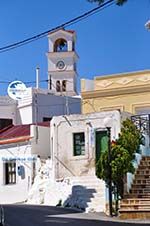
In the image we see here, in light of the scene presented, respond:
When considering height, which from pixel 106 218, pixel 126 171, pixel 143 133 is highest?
pixel 143 133

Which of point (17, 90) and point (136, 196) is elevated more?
point (17, 90)

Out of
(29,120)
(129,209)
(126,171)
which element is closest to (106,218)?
(129,209)

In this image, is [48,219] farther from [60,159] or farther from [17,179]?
[17,179]

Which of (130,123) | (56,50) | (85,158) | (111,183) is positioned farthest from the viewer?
(56,50)

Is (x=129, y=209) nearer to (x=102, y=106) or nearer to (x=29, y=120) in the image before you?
(x=102, y=106)

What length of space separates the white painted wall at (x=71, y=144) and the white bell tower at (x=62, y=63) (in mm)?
30116

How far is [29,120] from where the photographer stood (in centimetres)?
4803

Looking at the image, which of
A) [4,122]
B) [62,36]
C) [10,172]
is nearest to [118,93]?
[10,172]

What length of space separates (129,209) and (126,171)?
3.00 meters

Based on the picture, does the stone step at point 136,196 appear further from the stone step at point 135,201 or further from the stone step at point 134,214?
the stone step at point 134,214

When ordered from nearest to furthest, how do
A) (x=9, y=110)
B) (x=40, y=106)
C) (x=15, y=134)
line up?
(x=15, y=134) → (x=40, y=106) → (x=9, y=110)

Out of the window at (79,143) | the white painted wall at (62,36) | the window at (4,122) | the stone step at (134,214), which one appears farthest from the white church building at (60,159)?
the white painted wall at (62,36)

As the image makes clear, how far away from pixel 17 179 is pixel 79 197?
894cm

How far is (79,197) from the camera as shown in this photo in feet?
93.6
